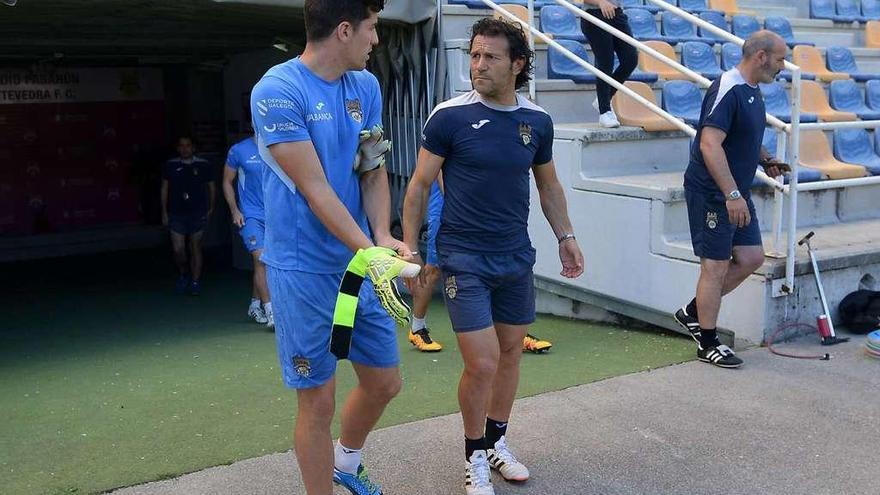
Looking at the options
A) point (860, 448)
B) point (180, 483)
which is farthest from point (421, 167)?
point (860, 448)

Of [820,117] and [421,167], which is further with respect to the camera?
[820,117]

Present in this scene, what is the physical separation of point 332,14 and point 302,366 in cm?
113

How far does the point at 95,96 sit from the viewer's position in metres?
12.5

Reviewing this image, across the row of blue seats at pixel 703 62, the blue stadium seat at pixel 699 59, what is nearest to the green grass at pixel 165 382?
the row of blue seats at pixel 703 62

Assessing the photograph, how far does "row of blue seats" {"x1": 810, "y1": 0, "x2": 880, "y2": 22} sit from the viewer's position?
462 inches

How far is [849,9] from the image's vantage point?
12117 mm

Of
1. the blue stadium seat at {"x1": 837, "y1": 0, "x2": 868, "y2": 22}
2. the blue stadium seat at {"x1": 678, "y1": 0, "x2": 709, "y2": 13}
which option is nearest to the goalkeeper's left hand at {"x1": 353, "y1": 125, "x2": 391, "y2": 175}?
the blue stadium seat at {"x1": 678, "y1": 0, "x2": 709, "y2": 13}

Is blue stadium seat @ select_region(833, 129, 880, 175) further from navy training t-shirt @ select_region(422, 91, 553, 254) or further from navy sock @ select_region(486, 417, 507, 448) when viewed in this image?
navy sock @ select_region(486, 417, 507, 448)

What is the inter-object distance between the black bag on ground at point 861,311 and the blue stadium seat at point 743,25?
517cm

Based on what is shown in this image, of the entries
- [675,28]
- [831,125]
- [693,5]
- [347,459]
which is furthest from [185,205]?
[347,459]

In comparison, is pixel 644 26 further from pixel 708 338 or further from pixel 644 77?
pixel 708 338

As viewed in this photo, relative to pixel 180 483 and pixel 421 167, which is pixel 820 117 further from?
pixel 180 483

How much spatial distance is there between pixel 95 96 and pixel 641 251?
9302mm

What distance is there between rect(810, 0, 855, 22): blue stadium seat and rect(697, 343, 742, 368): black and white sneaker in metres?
8.19
